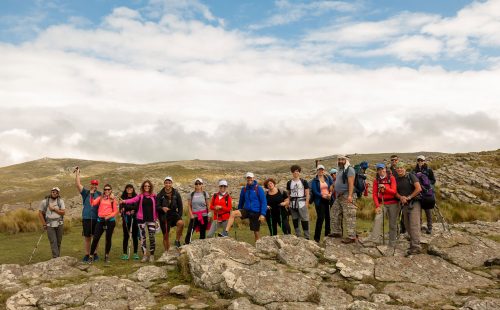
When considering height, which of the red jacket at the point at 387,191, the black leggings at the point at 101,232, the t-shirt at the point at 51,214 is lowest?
the black leggings at the point at 101,232

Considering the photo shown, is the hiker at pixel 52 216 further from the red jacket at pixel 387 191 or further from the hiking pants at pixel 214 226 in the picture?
the red jacket at pixel 387 191

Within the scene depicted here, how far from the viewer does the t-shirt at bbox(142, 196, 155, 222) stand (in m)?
11.6

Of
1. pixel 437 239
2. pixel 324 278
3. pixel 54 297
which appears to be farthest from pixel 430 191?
pixel 54 297

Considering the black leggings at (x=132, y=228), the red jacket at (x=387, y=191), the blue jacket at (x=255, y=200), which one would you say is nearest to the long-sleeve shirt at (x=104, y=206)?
the black leggings at (x=132, y=228)

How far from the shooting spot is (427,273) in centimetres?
938

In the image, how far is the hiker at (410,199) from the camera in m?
10.5

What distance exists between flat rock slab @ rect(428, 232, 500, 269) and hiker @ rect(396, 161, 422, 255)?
58 cm

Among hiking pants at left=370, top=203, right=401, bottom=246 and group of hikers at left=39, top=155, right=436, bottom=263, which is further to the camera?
group of hikers at left=39, top=155, right=436, bottom=263

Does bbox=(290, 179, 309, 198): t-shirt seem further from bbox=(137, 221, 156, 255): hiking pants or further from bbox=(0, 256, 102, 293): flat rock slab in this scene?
bbox=(0, 256, 102, 293): flat rock slab

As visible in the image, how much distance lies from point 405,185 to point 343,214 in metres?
1.81

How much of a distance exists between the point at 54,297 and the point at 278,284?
4.42m

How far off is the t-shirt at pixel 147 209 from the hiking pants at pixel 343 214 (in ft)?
16.8

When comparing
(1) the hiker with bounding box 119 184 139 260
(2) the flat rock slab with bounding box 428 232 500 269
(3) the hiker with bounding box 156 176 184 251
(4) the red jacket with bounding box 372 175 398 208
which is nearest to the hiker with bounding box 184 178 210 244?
(3) the hiker with bounding box 156 176 184 251

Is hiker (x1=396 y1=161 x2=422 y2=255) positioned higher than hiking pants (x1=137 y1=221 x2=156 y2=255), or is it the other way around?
hiker (x1=396 y1=161 x2=422 y2=255)
